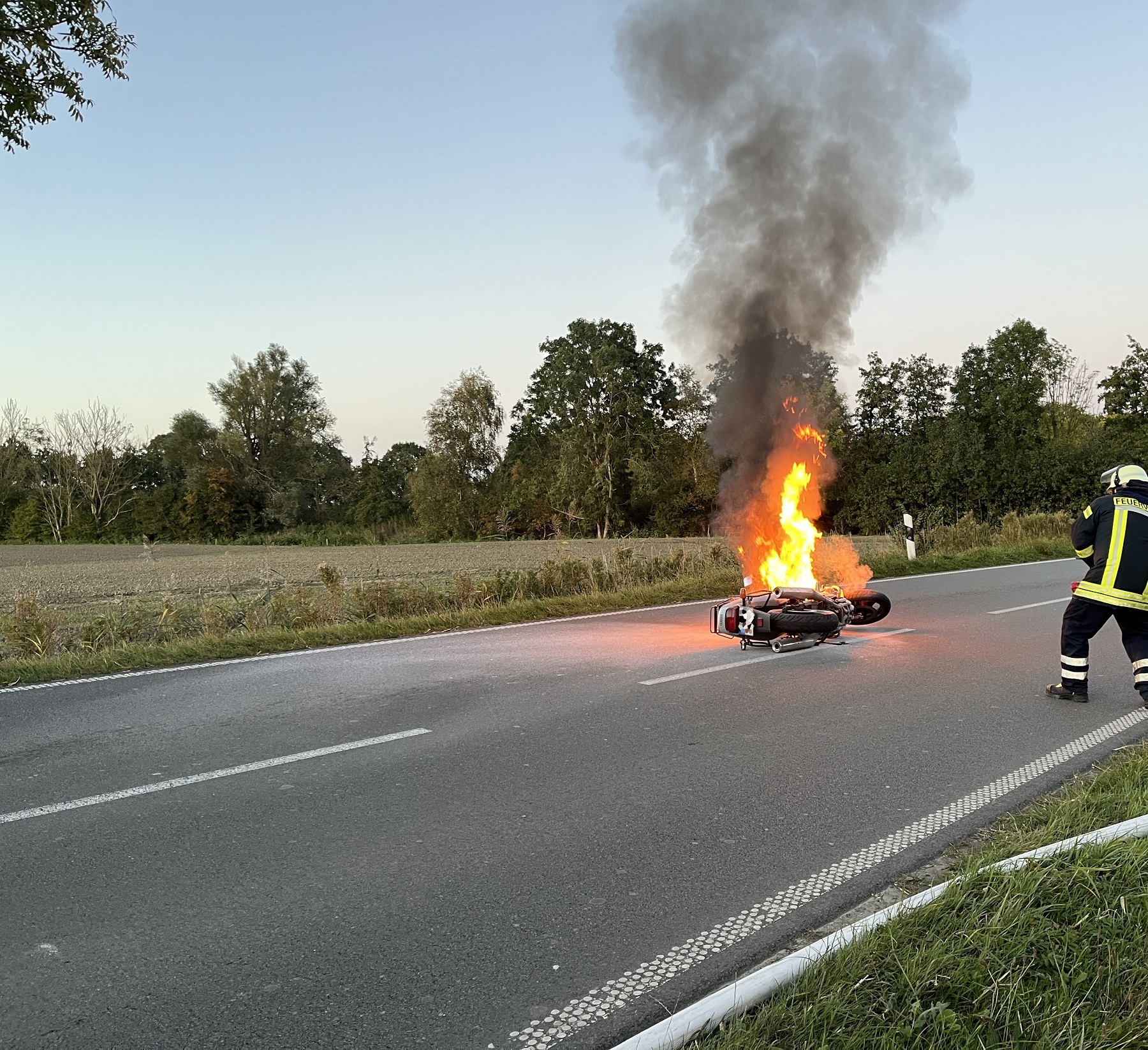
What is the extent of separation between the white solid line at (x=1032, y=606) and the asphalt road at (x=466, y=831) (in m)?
3.78

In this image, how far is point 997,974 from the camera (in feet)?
8.30

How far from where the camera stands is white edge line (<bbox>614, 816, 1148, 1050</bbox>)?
7.50 ft

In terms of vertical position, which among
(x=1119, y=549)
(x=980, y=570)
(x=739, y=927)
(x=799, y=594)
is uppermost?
(x=1119, y=549)

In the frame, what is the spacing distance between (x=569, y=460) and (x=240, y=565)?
21.6 meters

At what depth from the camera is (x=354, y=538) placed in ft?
178

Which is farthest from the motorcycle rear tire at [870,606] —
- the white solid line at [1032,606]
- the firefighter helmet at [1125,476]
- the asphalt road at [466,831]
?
the firefighter helmet at [1125,476]

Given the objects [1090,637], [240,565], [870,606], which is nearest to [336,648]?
[870,606]

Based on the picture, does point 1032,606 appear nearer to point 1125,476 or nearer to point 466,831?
point 1125,476

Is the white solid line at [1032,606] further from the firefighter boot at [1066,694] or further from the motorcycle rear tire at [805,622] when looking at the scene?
the firefighter boot at [1066,694]

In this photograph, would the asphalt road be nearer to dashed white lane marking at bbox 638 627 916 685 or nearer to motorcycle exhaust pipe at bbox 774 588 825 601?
dashed white lane marking at bbox 638 627 916 685

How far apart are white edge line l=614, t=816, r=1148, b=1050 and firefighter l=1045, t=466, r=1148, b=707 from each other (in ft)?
12.9

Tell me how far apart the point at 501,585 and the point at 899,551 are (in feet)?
37.6

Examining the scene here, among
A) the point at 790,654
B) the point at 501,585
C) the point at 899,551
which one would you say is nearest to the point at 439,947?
the point at 790,654

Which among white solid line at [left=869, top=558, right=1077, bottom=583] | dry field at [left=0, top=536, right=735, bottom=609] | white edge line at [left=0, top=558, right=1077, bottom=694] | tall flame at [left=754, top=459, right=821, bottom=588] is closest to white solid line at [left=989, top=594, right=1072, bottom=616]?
tall flame at [left=754, top=459, right=821, bottom=588]
